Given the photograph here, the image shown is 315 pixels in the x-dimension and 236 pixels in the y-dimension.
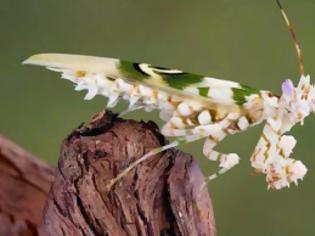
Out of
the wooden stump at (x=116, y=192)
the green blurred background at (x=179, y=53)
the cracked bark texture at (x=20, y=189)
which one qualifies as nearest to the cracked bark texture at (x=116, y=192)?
the wooden stump at (x=116, y=192)

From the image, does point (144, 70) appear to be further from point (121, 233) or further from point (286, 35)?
point (286, 35)

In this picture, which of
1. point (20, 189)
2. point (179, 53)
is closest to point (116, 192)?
point (20, 189)

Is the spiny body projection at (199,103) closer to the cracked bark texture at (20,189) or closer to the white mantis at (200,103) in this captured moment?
the white mantis at (200,103)

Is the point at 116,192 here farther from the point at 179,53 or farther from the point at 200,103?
the point at 179,53

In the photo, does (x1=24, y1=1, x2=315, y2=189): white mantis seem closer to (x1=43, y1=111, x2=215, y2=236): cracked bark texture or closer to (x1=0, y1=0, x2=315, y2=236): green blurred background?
(x1=43, y1=111, x2=215, y2=236): cracked bark texture

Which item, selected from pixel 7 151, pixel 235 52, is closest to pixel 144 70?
pixel 7 151
